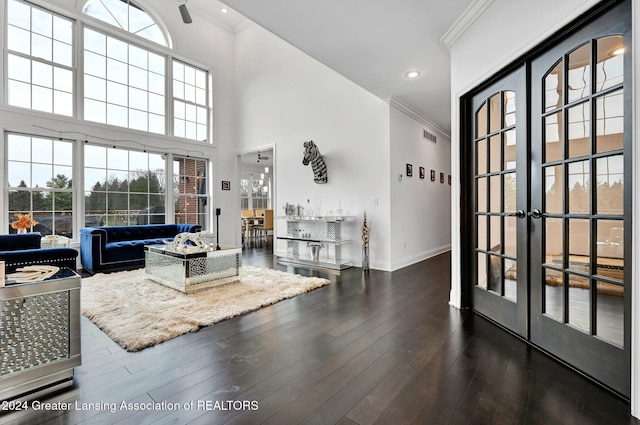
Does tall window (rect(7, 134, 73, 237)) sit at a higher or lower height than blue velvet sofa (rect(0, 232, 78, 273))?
higher

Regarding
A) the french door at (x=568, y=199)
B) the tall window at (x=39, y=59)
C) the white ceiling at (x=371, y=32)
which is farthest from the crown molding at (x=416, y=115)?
the tall window at (x=39, y=59)

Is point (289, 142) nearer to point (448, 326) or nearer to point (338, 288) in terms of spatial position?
point (338, 288)

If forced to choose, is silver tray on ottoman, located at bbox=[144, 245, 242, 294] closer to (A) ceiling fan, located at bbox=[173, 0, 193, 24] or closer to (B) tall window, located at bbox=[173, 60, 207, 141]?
(A) ceiling fan, located at bbox=[173, 0, 193, 24]

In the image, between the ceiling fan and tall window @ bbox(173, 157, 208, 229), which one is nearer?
the ceiling fan

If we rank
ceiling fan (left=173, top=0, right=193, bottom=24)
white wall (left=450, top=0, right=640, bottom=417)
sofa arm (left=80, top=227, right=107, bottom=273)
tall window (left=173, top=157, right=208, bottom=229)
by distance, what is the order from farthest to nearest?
tall window (left=173, top=157, right=208, bottom=229), sofa arm (left=80, top=227, right=107, bottom=273), ceiling fan (left=173, top=0, right=193, bottom=24), white wall (left=450, top=0, right=640, bottom=417)

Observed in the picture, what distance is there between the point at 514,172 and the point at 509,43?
989 mm

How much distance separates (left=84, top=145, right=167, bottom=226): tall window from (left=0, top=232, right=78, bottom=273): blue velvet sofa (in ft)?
4.98

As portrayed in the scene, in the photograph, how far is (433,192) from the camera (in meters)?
6.35

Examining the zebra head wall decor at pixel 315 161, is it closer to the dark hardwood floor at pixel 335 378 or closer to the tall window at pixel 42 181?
the dark hardwood floor at pixel 335 378

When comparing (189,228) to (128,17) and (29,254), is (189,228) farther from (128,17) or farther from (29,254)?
(128,17)

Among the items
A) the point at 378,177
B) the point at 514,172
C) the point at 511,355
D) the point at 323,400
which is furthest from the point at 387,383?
the point at 378,177

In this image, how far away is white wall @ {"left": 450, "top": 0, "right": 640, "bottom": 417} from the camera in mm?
1405

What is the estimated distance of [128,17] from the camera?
19.8 feet

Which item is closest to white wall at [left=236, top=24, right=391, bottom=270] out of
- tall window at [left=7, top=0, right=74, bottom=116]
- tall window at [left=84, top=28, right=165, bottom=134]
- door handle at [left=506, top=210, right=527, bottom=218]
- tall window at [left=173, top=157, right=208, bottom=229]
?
tall window at [left=173, top=157, right=208, bottom=229]
